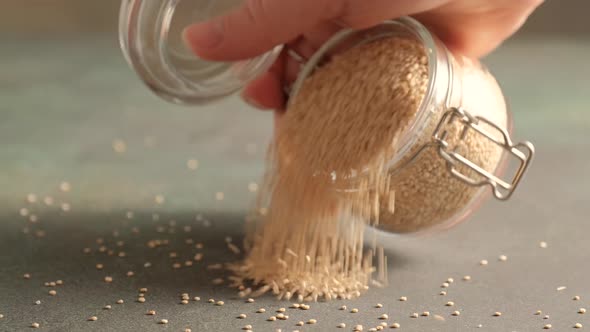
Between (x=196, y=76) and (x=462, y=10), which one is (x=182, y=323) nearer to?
(x=196, y=76)

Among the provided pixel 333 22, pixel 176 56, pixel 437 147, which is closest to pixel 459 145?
pixel 437 147

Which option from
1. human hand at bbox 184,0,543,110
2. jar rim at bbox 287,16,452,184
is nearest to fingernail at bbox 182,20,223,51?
human hand at bbox 184,0,543,110

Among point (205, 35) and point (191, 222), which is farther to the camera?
point (191, 222)

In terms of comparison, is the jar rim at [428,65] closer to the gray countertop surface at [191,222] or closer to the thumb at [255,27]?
the thumb at [255,27]

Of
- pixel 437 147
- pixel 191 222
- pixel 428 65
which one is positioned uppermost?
pixel 428 65

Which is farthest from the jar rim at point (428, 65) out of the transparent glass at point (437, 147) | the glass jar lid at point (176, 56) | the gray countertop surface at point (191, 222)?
the gray countertop surface at point (191, 222)

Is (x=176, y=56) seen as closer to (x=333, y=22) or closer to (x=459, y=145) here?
(x=333, y=22)

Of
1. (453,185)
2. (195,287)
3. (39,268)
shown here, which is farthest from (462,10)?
(39,268)

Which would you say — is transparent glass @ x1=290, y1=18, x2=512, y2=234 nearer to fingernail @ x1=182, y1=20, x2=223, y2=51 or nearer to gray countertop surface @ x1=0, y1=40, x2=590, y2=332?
gray countertop surface @ x1=0, y1=40, x2=590, y2=332
